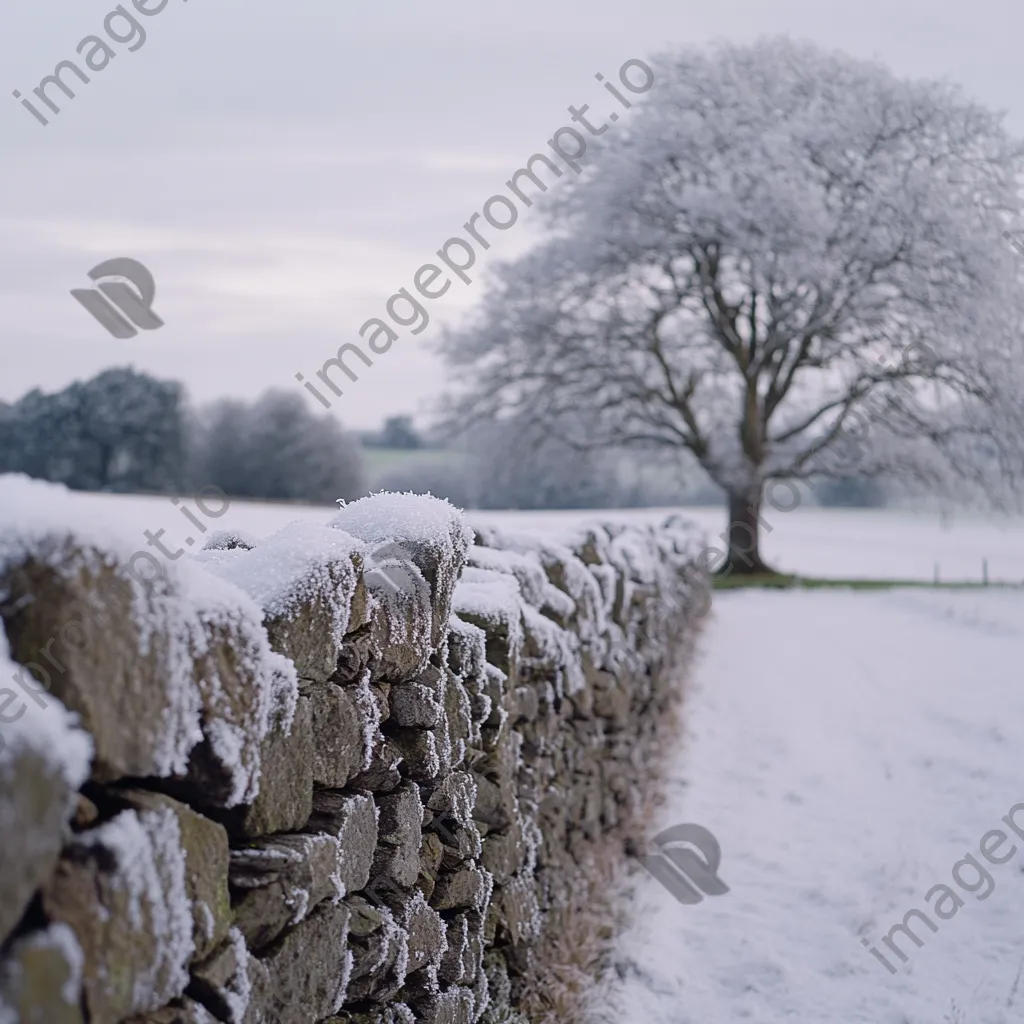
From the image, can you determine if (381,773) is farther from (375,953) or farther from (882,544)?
(882,544)

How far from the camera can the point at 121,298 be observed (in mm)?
3787

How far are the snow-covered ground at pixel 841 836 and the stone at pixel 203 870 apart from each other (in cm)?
235

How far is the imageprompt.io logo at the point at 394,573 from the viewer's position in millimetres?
2344

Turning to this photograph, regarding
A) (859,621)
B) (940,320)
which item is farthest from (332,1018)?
(940,320)

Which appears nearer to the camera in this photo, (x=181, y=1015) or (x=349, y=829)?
(x=181, y=1015)

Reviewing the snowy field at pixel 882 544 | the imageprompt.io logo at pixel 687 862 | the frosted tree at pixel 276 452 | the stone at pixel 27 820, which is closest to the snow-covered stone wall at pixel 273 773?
the stone at pixel 27 820

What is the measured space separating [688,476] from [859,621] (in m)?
8.32

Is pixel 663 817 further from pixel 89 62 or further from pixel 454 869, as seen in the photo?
pixel 89 62

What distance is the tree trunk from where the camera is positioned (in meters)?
17.3

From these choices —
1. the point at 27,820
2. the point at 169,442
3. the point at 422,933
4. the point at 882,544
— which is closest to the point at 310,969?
the point at 422,933

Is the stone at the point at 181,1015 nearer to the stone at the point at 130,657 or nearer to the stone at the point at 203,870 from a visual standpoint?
the stone at the point at 203,870

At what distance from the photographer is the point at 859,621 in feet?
40.1

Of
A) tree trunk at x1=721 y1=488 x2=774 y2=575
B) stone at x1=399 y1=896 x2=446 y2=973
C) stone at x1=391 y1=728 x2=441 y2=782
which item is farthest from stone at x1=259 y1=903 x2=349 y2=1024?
tree trunk at x1=721 y1=488 x2=774 y2=575

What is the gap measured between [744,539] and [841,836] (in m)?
12.4
